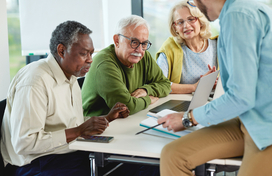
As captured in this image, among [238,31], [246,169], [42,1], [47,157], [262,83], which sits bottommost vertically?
[47,157]

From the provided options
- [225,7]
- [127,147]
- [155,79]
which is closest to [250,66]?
[225,7]

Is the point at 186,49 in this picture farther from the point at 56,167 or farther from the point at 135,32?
the point at 56,167

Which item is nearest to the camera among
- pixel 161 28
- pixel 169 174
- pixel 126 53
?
pixel 169 174

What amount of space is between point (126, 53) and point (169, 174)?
1.08 m

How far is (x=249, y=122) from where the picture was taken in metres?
0.96

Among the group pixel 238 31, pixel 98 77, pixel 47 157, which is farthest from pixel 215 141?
pixel 98 77

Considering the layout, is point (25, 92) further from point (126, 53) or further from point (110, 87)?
point (126, 53)

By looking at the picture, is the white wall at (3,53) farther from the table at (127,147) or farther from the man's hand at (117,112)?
the table at (127,147)

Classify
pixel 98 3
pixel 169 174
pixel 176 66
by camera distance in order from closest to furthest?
pixel 169 174 → pixel 176 66 → pixel 98 3

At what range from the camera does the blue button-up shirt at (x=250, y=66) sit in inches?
34.7

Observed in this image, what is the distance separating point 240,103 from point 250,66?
128mm

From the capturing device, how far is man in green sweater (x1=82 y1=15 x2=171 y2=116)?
5.53ft

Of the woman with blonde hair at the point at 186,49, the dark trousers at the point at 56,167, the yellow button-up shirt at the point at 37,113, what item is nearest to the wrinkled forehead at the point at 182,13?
the woman with blonde hair at the point at 186,49

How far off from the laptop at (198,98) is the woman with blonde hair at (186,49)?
1.97ft
